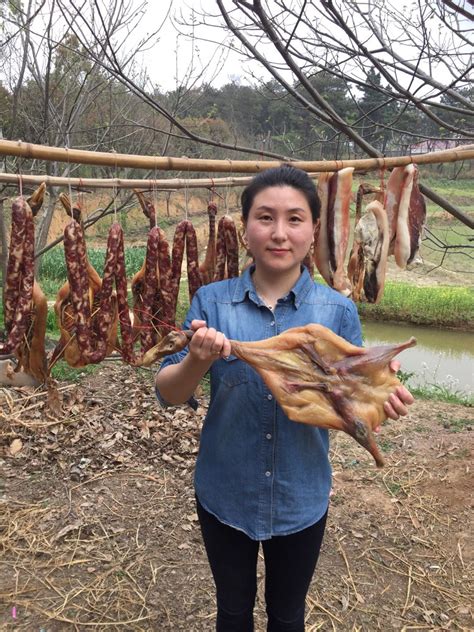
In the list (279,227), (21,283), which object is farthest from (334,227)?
(21,283)

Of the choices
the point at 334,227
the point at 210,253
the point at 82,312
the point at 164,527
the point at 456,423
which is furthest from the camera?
the point at 456,423

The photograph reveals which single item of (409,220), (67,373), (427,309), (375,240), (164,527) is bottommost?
(427,309)

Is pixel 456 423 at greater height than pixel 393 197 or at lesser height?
lesser

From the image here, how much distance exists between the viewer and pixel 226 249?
2.64 metres

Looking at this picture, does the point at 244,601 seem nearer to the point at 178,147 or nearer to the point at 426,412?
the point at 426,412

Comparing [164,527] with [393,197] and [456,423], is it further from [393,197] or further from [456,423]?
[456,423]

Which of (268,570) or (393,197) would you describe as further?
(393,197)

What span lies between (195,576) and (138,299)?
2.14m

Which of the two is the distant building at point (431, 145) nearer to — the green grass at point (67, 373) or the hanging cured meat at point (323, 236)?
the hanging cured meat at point (323, 236)

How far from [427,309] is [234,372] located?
46.2 ft

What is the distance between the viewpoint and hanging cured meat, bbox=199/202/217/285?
2.70 m

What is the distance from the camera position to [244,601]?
6.78 ft

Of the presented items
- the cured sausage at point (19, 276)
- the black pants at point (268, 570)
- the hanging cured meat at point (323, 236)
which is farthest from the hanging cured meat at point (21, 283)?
the hanging cured meat at point (323, 236)

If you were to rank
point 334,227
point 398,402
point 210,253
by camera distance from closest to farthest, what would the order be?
1. point 398,402
2. point 210,253
3. point 334,227
